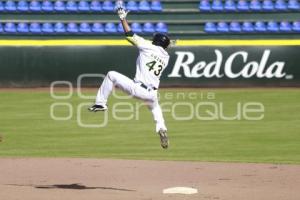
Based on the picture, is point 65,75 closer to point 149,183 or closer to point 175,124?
point 175,124

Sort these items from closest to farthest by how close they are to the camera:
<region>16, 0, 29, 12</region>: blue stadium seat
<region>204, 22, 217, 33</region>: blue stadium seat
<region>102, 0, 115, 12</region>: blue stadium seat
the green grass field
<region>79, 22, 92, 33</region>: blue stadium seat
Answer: the green grass field, <region>204, 22, 217, 33</region>: blue stadium seat, <region>79, 22, 92, 33</region>: blue stadium seat, <region>102, 0, 115, 12</region>: blue stadium seat, <region>16, 0, 29, 12</region>: blue stadium seat

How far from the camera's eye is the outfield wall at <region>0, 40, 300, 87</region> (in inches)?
927

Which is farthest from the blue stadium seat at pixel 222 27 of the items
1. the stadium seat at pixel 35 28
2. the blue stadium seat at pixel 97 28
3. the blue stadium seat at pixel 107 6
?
the stadium seat at pixel 35 28

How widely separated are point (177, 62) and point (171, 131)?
262 inches

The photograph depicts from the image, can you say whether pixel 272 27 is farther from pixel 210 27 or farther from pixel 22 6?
pixel 22 6

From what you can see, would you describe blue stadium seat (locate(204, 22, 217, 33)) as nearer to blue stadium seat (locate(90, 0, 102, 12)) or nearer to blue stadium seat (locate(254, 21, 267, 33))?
blue stadium seat (locate(254, 21, 267, 33))

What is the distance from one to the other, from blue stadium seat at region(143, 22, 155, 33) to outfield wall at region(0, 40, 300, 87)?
2500mm

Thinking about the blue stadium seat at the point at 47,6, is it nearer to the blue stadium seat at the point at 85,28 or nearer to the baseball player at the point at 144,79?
the blue stadium seat at the point at 85,28

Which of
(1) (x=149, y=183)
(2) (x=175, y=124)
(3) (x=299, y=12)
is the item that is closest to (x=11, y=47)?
(2) (x=175, y=124)

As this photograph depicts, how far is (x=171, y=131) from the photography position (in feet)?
57.2

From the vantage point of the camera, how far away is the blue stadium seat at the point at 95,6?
27.4m

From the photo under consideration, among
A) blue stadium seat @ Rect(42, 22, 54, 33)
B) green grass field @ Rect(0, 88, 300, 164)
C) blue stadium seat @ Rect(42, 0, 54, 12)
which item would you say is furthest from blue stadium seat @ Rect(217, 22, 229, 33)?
blue stadium seat @ Rect(42, 0, 54, 12)

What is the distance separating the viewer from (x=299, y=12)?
2639 centimetres

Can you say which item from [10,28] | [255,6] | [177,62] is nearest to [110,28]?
[10,28]
